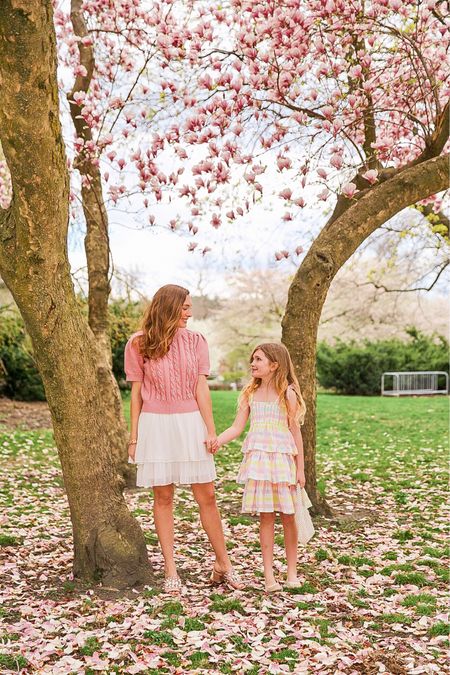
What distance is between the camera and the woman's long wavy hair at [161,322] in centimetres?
417

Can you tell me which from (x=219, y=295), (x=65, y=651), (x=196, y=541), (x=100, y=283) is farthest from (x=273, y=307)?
(x=65, y=651)

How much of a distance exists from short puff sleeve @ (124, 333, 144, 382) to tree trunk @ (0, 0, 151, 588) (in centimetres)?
35

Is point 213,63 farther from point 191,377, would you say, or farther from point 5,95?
point 191,377

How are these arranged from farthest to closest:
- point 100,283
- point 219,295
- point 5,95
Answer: point 219,295 < point 100,283 < point 5,95

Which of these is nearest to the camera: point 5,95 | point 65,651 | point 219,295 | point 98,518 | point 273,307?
point 65,651

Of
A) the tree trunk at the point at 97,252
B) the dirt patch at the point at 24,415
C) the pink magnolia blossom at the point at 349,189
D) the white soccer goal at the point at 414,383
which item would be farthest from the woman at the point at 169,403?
the white soccer goal at the point at 414,383

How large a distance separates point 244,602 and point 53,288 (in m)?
2.14

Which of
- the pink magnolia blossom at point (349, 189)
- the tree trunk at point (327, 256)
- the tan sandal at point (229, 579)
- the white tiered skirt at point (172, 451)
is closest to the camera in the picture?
the white tiered skirt at point (172, 451)

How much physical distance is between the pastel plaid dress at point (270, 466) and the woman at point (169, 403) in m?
0.24

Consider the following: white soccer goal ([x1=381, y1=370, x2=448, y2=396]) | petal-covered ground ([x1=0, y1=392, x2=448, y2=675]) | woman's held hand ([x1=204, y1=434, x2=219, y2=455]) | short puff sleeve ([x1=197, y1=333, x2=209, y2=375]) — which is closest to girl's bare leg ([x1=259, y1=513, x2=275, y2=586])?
petal-covered ground ([x1=0, y1=392, x2=448, y2=675])

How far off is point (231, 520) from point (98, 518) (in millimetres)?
1980

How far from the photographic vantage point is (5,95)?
3.78 metres

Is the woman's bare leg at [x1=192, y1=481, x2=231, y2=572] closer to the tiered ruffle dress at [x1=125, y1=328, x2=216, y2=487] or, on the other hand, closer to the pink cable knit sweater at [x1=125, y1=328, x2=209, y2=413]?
the tiered ruffle dress at [x1=125, y1=328, x2=216, y2=487]

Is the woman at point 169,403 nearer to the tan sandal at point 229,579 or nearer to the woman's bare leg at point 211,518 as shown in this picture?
the woman's bare leg at point 211,518
